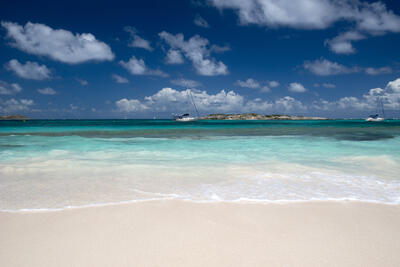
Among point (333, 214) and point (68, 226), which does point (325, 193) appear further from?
point (68, 226)

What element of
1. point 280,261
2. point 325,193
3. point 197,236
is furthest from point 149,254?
point 325,193

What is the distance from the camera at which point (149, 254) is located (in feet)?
8.56

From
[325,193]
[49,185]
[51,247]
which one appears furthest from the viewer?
[49,185]

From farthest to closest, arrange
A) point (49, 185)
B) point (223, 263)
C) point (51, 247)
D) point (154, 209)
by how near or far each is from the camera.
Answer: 1. point (49, 185)
2. point (154, 209)
3. point (51, 247)
4. point (223, 263)

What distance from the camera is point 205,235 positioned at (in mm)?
3035

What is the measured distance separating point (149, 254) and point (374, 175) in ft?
21.3

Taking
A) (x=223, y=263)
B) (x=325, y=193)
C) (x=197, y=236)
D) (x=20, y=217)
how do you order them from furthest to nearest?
(x=325, y=193), (x=20, y=217), (x=197, y=236), (x=223, y=263)

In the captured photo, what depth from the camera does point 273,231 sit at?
313 centimetres

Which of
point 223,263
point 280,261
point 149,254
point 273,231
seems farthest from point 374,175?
point 149,254

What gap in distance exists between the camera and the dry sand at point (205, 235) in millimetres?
2523

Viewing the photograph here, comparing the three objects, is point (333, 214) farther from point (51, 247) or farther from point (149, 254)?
point (51, 247)

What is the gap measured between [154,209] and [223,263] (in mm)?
1749

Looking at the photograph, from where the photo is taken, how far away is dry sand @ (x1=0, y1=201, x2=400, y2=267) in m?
2.52

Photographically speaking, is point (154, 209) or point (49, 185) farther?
point (49, 185)
